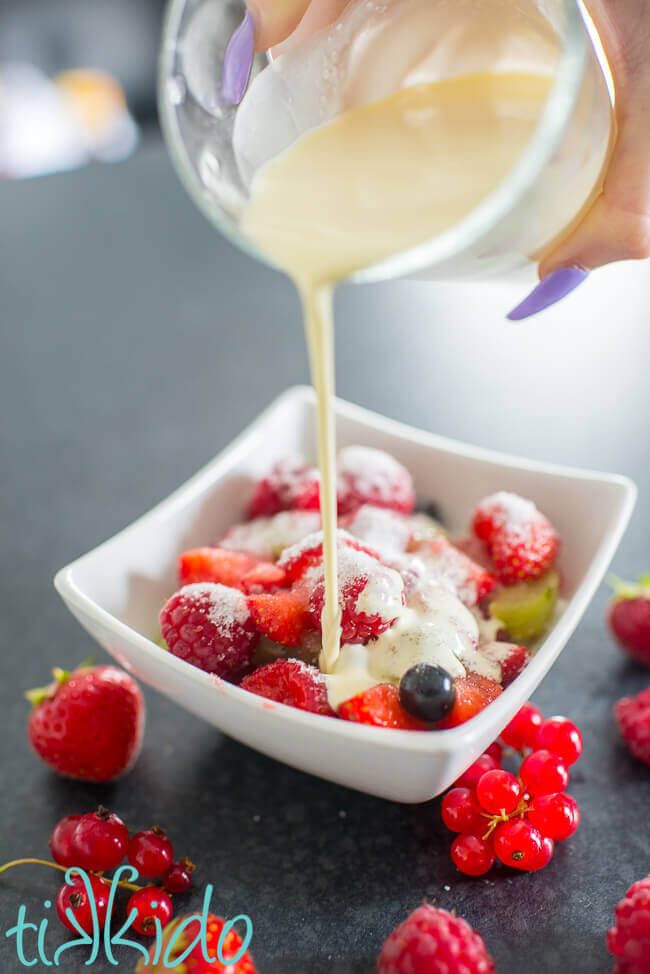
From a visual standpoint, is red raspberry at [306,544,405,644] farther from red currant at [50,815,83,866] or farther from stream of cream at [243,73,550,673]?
red currant at [50,815,83,866]

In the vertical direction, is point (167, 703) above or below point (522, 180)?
below

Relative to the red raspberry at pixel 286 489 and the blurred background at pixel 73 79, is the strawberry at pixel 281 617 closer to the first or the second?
the red raspberry at pixel 286 489

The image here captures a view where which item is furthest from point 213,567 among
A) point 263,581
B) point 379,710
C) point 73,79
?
point 73,79

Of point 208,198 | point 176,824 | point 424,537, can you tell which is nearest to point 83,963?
point 176,824

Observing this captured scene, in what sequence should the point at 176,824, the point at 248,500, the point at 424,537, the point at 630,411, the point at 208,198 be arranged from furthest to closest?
1. the point at 630,411
2. the point at 248,500
3. the point at 424,537
4. the point at 176,824
5. the point at 208,198

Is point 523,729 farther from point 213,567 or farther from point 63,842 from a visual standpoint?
point 63,842

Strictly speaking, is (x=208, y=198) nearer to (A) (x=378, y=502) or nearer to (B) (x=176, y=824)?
(A) (x=378, y=502)

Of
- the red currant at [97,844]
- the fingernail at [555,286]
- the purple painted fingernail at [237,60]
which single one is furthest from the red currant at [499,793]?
the purple painted fingernail at [237,60]
